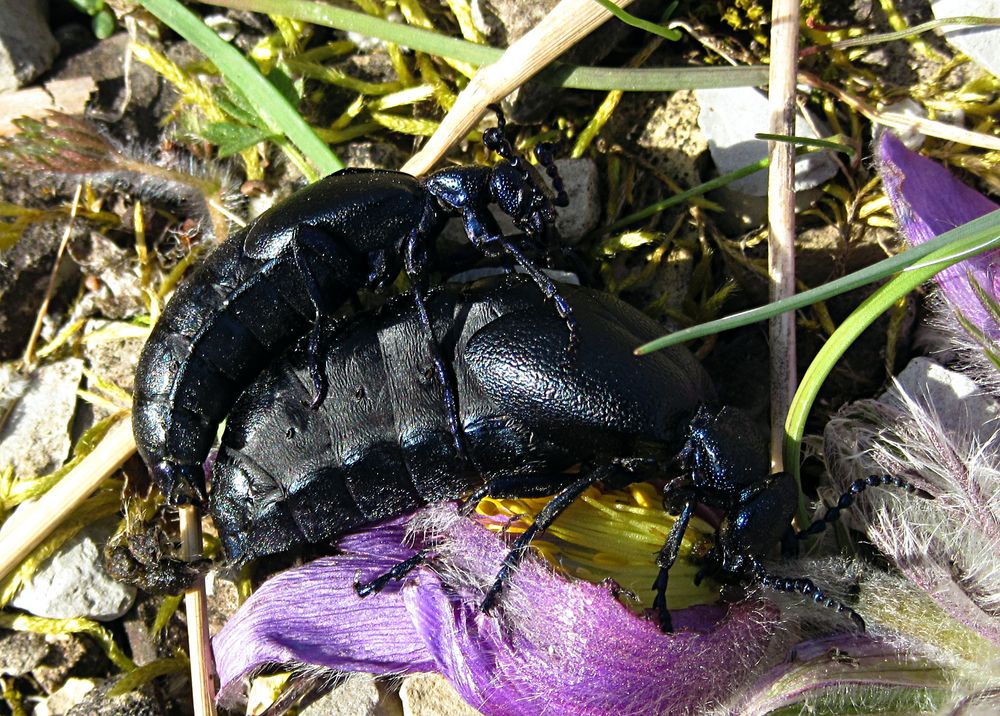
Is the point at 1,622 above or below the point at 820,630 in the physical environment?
above

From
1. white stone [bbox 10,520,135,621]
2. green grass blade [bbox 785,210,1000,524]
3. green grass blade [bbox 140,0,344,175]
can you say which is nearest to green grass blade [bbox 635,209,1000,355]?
green grass blade [bbox 785,210,1000,524]

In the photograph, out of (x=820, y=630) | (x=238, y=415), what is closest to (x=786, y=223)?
(x=820, y=630)

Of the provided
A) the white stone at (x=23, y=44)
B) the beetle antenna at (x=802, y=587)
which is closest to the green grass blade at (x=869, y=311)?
the beetle antenna at (x=802, y=587)

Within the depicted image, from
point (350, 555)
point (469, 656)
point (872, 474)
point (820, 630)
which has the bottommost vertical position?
point (820, 630)

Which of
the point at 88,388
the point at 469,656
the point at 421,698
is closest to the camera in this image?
the point at 469,656

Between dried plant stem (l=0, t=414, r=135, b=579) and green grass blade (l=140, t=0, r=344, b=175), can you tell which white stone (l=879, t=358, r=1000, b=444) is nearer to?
green grass blade (l=140, t=0, r=344, b=175)

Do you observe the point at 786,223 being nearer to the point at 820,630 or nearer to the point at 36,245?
the point at 820,630
